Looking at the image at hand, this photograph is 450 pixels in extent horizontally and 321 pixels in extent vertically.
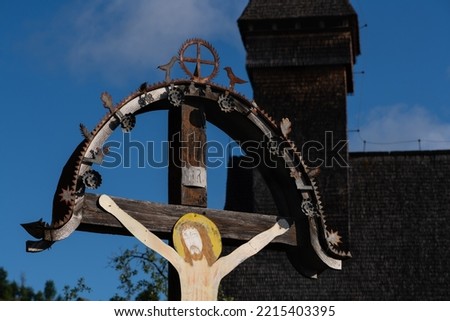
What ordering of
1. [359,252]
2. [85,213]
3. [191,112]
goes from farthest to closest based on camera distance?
[359,252]
[191,112]
[85,213]

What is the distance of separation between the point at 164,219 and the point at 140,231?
0.37m

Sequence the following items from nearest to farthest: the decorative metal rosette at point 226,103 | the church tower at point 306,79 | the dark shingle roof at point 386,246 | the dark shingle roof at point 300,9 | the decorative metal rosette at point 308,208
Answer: the decorative metal rosette at point 226,103
the decorative metal rosette at point 308,208
the dark shingle roof at point 386,246
the church tower at point 306,79
the dark shingle roof at point 300,9

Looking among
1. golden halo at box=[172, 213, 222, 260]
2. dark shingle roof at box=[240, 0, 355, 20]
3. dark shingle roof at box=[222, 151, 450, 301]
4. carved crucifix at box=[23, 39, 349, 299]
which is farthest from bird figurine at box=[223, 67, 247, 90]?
dark shingle roof at box=[240, 0, 355, 20]

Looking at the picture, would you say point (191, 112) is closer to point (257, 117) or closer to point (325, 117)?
point (257, 117)

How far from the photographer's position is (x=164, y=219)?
1280 centimetres

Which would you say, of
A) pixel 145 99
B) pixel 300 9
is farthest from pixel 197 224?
pixel 300 9

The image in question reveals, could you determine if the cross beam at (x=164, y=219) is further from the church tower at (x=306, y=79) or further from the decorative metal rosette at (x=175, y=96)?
the church tower at (x=306, y=79)

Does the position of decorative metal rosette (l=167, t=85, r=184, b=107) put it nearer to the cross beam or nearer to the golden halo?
the cross beam

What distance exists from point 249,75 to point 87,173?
22.6m

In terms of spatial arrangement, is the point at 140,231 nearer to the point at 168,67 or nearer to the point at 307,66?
the point at 168,67

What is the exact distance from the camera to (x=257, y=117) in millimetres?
13461

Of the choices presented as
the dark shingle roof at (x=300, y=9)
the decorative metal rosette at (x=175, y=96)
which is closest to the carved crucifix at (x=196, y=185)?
the decorative metal rosette at (x=175, y=96)

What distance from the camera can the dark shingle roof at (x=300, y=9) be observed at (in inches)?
1347
